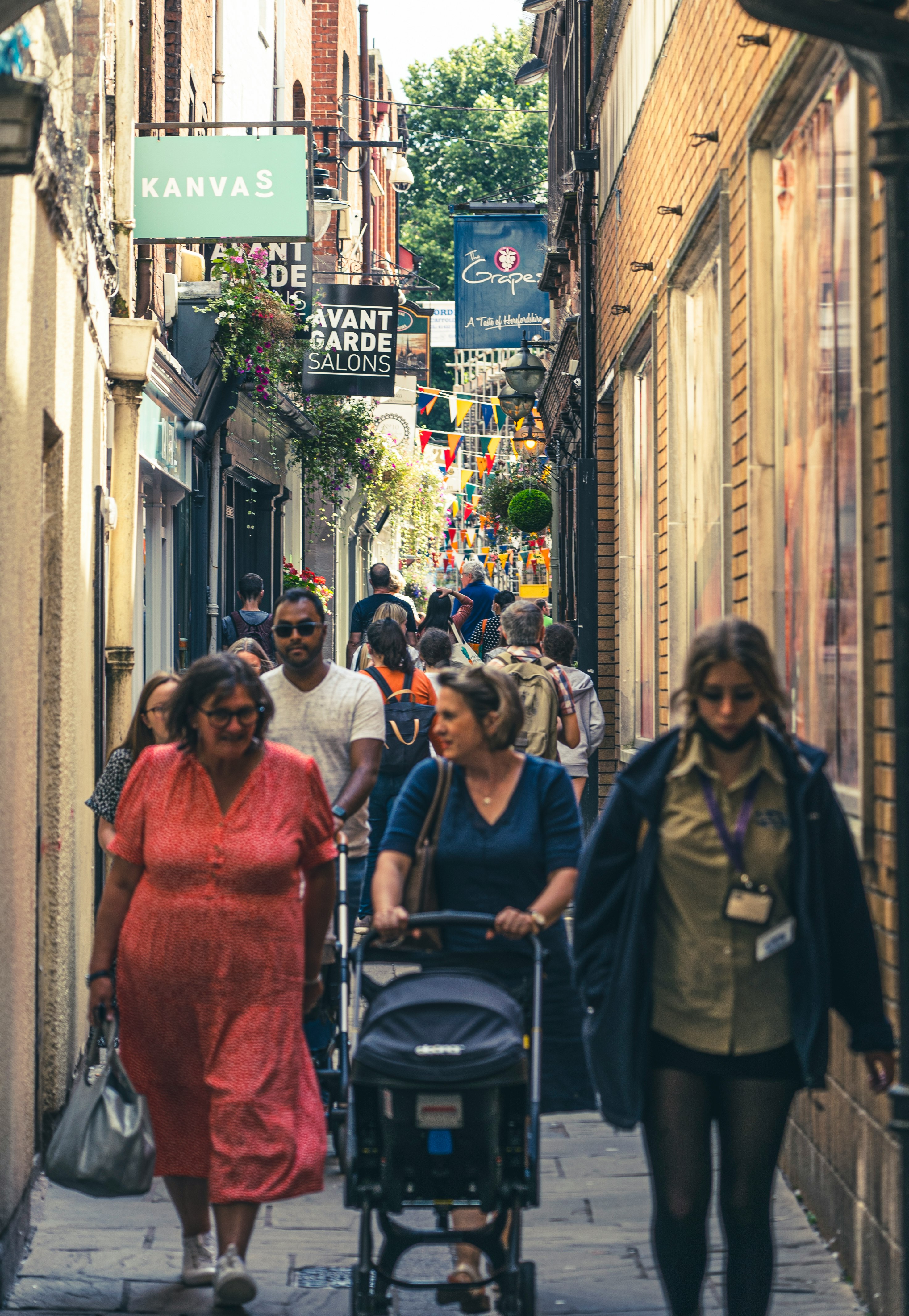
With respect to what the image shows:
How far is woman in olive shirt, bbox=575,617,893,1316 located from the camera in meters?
3.82

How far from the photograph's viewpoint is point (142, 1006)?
187 inches

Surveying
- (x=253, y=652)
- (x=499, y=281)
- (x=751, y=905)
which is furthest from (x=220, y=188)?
(x=499, y=281)

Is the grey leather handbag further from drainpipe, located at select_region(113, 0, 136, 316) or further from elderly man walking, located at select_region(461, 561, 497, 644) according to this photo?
elderly man walking, located at select_region(461, 561, 497, 644)

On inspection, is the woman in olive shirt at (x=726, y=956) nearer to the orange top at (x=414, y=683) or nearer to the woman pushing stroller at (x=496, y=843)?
the woman pushing stroller at (x=496, y=843)

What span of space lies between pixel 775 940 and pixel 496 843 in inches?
44.2

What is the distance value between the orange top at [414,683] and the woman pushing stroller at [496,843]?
4.56 meters

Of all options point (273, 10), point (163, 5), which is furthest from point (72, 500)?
point (273, 10)

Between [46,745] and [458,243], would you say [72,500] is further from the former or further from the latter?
[458,243]

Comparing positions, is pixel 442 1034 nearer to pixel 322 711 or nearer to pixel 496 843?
pixel 496 843

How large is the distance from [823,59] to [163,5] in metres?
8.82

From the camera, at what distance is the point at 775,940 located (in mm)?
3807

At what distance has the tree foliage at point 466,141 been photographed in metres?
57.0

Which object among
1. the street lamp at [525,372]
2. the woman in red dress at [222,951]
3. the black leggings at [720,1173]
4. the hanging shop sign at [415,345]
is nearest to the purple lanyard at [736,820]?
the black leggings at [720,1173]

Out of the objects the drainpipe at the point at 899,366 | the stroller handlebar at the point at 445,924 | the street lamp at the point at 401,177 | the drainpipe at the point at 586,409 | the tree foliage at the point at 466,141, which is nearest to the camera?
the drainpipe at the point at 899,366
